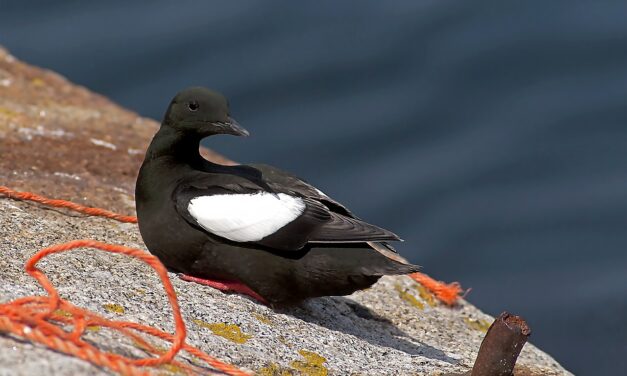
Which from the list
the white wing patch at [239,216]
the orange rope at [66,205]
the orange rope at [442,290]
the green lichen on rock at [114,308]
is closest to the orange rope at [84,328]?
the green lichen on rock at [114,308]

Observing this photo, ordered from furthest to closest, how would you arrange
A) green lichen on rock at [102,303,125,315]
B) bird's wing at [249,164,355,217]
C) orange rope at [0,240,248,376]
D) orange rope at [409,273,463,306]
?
orange rope at [409,273,463,306], bird's wing at [249,164,355,217], green lichen on rock at [102,303,125,315], orange rope at [0,240,248,376]

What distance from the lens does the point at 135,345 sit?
474 centimetres

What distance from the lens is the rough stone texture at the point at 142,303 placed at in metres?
5.30

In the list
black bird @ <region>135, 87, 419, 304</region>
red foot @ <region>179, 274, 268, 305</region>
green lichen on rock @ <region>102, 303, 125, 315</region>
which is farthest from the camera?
red foot @ <region>179, 274, 268, 305</region>

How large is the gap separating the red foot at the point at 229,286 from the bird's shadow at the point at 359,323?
15cm

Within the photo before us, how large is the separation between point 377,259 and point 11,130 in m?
3.87

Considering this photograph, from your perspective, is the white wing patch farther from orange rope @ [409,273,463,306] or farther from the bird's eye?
orange rope @ [409,273,463,306]

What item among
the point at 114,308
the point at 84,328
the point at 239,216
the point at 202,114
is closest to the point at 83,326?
the point at 84,328

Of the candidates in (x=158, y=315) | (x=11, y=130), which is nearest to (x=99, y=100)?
(x=11, y=130)

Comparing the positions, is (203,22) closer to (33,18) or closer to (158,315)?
(33,18)

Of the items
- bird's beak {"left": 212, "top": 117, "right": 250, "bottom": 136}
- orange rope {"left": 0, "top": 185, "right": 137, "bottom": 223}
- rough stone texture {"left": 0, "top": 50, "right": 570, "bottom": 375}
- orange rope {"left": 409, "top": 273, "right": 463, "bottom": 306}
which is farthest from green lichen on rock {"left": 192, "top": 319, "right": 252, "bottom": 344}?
orange rope {"left": 409, "top": 273, "right": 463, "bottom": 306}

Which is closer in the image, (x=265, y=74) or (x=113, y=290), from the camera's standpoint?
(x=113, y=290)

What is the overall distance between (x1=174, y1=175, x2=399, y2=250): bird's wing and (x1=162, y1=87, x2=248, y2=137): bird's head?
329 mm

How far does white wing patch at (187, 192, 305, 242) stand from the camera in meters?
6.16
